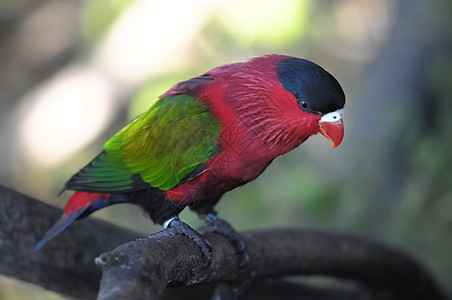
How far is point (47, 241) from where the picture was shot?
175 centimetres

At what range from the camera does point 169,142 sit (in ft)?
5.26

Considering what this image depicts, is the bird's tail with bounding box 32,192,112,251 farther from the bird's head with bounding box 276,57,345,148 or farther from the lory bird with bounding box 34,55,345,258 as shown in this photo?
the bird's head with bounding box 276,57,345,148

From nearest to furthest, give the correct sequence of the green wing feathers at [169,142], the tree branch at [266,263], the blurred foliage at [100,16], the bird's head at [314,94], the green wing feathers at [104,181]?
the tree branch at [266,263] → the bird's head at [314,94] → the green wing feathers at [169,142] → the green wing feathers at [104,181] → the blurred foliage at [100,16]

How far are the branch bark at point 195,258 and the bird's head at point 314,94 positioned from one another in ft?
1.54

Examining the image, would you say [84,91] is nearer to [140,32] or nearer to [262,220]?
[140,32]

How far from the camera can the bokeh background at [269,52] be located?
3.34m

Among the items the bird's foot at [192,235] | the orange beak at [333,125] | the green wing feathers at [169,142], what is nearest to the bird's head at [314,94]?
the orange beak at [333,125]

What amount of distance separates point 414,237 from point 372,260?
4.23ft

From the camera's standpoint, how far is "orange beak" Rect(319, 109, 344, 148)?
56.4 inches

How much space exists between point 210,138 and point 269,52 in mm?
2919

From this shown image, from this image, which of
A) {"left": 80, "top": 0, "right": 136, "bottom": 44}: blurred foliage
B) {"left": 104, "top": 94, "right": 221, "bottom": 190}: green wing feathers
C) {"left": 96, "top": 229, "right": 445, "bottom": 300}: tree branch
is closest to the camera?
{"left": 96, "top": 229, "right": 445, "bottom": 300}: tree branch

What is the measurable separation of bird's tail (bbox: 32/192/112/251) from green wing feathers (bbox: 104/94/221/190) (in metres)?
0.14

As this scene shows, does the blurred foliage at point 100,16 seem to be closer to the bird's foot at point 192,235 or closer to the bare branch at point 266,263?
the bare branch at point 266,263

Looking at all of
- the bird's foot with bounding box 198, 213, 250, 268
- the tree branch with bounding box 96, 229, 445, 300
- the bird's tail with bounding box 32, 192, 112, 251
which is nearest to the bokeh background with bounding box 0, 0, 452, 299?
the tree branch with bounding box 96, 229, 445, 300
